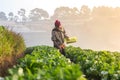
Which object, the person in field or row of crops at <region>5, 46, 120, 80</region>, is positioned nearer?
row of crops at <region>5, 46, 120, 80</region>

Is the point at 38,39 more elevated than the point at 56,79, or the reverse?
the point at 56,79

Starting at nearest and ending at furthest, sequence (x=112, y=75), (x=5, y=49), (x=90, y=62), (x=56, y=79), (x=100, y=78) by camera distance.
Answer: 1. (x=56, y=79)
2. (x=112, y=75)
3. (x=100, y=78)
4. (x=90, y=62)
5. (x=5, y=49)

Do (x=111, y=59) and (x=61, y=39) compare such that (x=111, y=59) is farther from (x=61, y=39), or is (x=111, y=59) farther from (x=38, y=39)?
(x=38, y=39)

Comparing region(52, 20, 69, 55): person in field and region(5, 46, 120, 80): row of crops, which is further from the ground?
region(5, 46, 120, 80): row of crops

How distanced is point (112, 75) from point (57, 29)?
36.7ft

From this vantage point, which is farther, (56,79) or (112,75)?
(112,75)

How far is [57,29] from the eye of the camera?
73.7 feet

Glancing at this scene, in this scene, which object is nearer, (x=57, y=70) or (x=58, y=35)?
(x=57, y=70)

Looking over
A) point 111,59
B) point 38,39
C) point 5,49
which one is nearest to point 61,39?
point 5,49

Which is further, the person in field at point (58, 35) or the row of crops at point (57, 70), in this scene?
the person in field at point (58, 35)

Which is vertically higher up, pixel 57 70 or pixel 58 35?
pixel 57 70

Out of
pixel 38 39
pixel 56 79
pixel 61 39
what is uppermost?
pixel 56 79

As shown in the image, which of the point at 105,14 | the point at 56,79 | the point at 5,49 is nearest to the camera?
the point at 56,79

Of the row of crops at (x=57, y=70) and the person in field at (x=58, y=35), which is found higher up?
the row of crops at (x=57, y=70)
